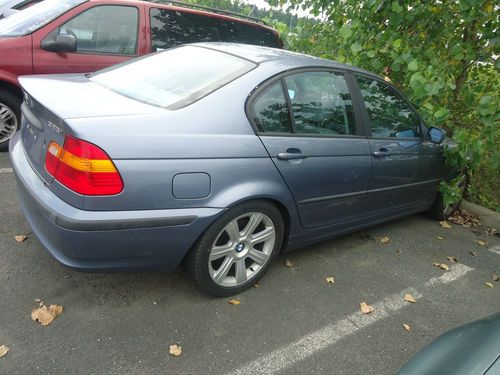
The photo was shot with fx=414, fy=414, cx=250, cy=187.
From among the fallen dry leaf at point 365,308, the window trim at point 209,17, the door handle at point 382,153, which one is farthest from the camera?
the window trim at point 209,17

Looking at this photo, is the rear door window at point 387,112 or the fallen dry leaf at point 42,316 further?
the rear door window at point 387,112

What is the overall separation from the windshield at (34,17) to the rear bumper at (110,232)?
8.52 ft

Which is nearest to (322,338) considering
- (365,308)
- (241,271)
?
(365,308)

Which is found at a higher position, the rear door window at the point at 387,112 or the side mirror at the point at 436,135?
the rear door window at the point at 387,112

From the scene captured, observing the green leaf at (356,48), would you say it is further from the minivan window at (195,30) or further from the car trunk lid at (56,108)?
the car trunk lid at (56,108)

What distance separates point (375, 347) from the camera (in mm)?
2553

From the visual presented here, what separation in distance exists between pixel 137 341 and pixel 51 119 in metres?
1.30

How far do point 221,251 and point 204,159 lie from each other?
0.64m

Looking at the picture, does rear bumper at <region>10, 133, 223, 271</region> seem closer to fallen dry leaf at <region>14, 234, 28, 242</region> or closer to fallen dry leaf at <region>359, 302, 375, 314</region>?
fallen dry leaf at <region>14, 234, 28, 242</region>

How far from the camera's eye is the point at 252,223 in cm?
270

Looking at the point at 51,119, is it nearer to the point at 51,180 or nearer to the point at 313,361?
the point at 51,180

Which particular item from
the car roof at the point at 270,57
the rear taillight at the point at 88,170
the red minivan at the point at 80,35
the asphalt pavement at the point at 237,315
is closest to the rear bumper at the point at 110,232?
the rear taillight at the point at 88,170

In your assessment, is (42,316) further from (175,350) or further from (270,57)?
(270,57)

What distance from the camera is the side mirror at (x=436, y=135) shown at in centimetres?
390
